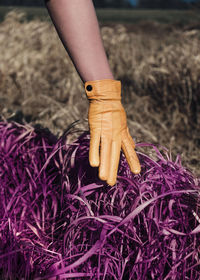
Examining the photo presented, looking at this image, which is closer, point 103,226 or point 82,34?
point 103,226

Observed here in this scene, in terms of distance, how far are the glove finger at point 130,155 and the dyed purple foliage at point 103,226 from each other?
0.03m

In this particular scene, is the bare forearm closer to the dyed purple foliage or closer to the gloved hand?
the gloved hand

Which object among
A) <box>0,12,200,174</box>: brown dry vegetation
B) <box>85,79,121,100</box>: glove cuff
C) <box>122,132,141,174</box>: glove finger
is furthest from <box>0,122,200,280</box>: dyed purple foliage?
<box>0,12,200,174</box>: brown dry vegetation

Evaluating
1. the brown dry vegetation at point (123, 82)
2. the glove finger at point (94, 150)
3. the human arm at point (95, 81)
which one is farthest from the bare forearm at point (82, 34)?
the brown dry vegetation at point (123, 82)

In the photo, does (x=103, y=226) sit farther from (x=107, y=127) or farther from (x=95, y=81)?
(x=95, y=81)

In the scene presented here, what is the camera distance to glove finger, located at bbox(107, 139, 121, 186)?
0.80 metres

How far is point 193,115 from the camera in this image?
1778 millimetres

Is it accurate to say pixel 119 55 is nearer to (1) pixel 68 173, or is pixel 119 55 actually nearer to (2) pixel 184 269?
(1) pixel 68 173

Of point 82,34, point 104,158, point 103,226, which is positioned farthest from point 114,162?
point 82,34

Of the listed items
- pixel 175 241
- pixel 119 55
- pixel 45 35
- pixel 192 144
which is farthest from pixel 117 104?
pixel 45 35

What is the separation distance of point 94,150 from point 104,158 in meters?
0.03

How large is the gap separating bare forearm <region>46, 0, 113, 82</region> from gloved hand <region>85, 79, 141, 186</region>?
40 mm

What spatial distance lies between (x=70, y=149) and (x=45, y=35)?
1800 mm

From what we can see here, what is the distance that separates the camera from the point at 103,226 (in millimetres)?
728
